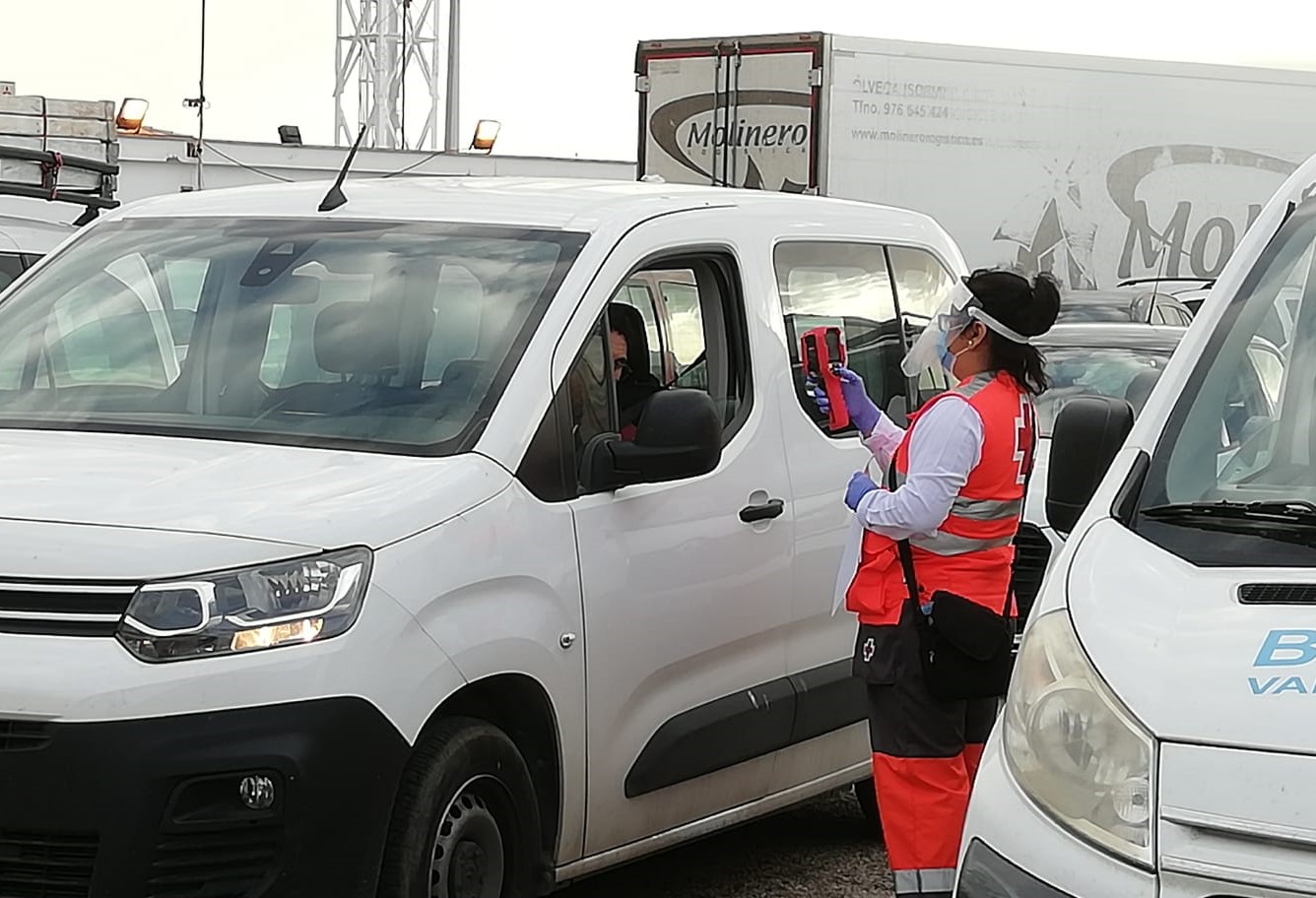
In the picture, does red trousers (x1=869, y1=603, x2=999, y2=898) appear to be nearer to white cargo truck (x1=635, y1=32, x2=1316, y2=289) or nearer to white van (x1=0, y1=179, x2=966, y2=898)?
white van (x1=0, y1=179, x2=966, y2=898)

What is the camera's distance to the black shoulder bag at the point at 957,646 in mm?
5074

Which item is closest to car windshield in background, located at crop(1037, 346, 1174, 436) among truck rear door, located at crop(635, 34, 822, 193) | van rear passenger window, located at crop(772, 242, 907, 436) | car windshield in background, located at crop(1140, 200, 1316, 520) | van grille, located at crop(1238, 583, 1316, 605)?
van rear passenger window, located at crop(772, 242, 907, 436)

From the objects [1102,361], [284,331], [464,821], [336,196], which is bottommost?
[464,821]

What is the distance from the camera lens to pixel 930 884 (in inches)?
202

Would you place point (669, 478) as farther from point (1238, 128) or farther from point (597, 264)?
point (1238, 128)

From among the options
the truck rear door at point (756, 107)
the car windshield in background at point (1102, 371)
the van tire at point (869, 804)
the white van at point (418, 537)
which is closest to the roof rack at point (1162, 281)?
the truck rear door at point (756, 107)

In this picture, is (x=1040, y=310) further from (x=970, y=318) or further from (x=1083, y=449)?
(x=1083, y=449)

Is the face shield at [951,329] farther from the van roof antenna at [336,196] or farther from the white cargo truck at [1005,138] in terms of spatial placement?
the white cargo truck at [1005,138]

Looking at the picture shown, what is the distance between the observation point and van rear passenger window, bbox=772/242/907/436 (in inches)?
242

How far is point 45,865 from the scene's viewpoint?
13.2 feet

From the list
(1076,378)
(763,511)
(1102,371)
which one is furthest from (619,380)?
(1102,371)

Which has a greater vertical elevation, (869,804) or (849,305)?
(849,305)

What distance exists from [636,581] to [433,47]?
37.6 metres

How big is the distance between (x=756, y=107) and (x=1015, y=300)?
519 inches
